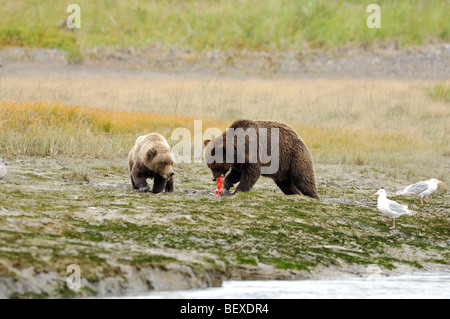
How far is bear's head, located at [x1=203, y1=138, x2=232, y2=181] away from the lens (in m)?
10.2

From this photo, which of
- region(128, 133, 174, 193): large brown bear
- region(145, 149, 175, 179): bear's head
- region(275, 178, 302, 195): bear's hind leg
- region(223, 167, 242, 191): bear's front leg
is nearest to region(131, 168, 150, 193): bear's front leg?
region(128, 133, 174, 193): large brown bear

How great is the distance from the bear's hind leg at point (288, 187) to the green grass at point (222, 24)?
30.0m

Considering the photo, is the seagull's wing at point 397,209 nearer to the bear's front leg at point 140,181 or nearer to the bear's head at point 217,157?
the bear's head at point 217,157

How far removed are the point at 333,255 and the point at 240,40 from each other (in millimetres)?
36429

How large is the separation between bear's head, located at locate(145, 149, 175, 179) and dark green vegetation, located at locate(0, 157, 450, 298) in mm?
412

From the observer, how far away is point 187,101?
23.2 metres

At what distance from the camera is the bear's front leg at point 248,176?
1007cm

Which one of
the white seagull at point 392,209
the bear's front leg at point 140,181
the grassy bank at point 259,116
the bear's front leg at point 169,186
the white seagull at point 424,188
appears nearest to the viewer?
the white seagull at point 392,209

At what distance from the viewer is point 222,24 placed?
44.9m

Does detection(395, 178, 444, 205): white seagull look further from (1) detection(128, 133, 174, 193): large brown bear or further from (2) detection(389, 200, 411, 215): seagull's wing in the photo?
(1) detection(128, 133, 174, 193): large brown bear

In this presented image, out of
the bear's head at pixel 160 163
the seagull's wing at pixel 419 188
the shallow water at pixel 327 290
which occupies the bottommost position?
the shallow water at pixel 327 290

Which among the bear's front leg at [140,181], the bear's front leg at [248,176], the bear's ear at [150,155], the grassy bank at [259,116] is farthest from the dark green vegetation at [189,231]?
the grassy bank at [259,116]

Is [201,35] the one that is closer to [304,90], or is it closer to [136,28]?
[136,28]

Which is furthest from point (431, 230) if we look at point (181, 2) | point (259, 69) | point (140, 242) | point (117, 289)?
point (181, 2)
